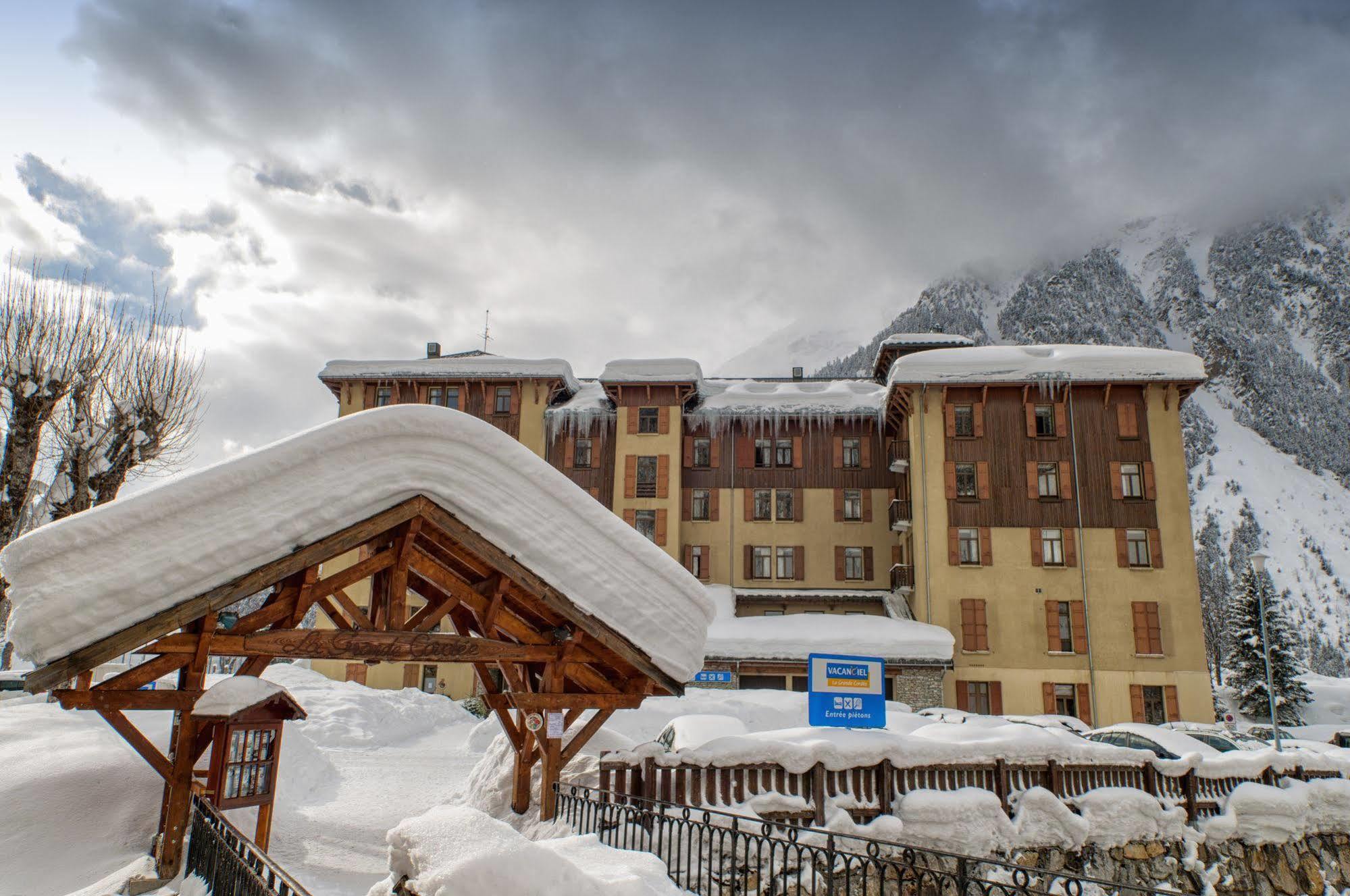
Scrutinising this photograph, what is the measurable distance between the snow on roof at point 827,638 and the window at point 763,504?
20.4 ft

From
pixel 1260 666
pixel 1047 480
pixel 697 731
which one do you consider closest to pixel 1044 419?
pixel 1047 480

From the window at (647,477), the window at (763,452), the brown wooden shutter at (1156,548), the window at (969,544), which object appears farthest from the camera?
the window at (763,452)

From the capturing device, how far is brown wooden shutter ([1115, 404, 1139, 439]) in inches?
1286

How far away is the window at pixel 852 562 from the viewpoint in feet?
119

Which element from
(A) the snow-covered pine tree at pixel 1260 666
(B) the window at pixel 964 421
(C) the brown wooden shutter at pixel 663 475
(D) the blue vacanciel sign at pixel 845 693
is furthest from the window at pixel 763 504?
(A) the snow-covered pine tree at pixel 1260 666

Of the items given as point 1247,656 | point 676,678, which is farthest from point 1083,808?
point 1247,656

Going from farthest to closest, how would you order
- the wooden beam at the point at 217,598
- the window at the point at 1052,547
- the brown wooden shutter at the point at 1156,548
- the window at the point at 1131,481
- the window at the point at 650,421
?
the window at the point at 650,421, the window at the point at 1131,481, the window at the point at 1052,547, the brown wooden shutter at the point at 1156,548, the wooden beam at the point at 217,598

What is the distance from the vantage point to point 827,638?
30.1 metres

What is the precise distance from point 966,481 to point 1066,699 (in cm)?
886

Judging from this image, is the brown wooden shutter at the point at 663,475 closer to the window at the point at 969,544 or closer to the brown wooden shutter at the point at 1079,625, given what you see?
the window at the point at 969,544

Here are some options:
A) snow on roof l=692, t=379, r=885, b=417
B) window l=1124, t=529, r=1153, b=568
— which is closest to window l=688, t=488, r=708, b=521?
snow on roof l=692, t=379, r=885, b=417

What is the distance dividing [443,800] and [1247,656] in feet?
169

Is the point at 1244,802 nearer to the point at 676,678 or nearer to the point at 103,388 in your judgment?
the point at 676,678

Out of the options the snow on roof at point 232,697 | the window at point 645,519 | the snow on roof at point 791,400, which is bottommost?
the snow on roof at point 232,697
